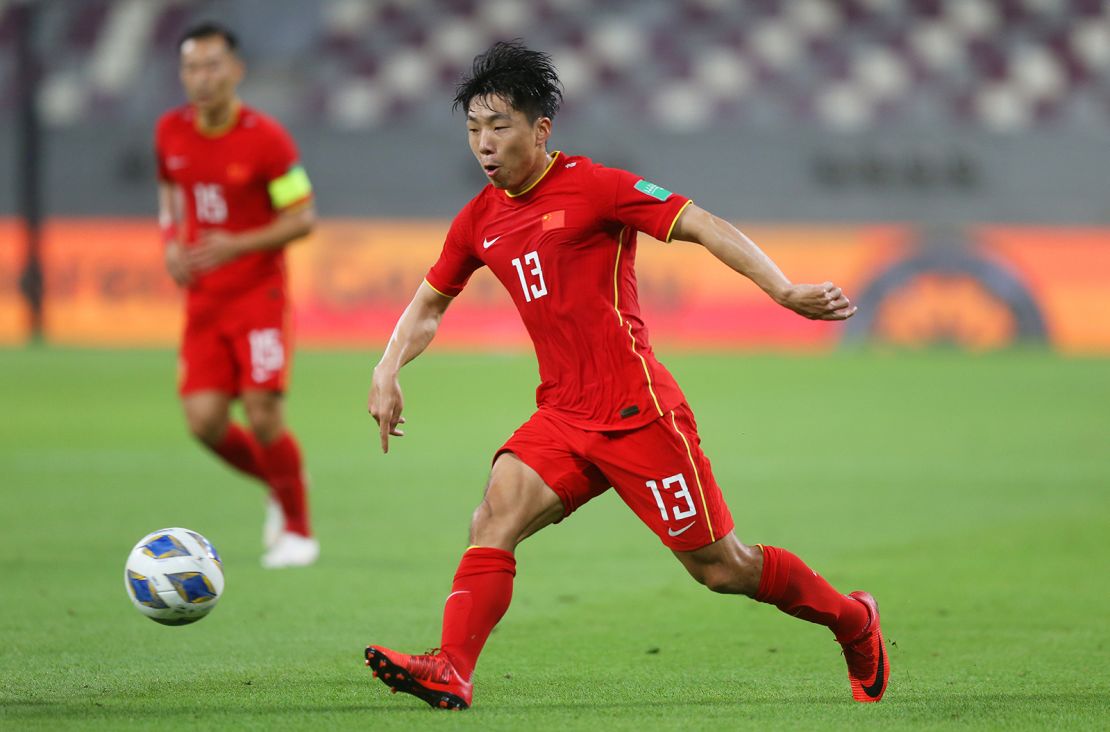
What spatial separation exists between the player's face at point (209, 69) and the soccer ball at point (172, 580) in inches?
114

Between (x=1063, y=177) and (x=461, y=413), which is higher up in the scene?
(x=1063, y=177)

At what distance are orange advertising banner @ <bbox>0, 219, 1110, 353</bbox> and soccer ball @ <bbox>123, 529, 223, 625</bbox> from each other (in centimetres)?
1517

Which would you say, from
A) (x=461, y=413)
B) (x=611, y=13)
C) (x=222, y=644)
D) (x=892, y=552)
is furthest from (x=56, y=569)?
(x=611, y=13)

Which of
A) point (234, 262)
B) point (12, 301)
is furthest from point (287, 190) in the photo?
point (12, 301)

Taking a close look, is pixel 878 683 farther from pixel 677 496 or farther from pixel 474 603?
pixel 474 603

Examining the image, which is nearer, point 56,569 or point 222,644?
point 222,644

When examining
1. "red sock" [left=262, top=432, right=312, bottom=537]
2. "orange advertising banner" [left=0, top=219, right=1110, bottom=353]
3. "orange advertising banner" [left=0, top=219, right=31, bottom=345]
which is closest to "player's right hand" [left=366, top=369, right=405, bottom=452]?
"red sock" [left=262, top=432, right=312, bottom=537]

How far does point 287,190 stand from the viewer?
7.40 m

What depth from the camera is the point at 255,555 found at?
7.41 metres

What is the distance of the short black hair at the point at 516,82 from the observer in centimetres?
452

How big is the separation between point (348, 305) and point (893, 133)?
793cm

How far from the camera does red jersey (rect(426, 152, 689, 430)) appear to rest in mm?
4555

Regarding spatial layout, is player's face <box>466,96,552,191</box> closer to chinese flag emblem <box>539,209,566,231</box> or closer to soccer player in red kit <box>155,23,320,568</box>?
chinese flag emblem <box>539,209,566,231</box>

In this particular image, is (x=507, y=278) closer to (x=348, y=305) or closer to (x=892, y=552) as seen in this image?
(x=892, y=552)
